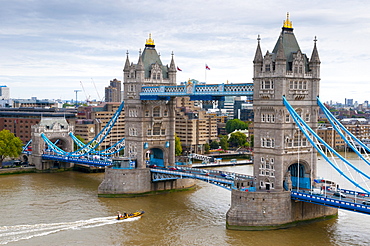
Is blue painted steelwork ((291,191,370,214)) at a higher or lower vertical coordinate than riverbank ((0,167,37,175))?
higher

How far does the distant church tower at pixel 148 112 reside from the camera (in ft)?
268

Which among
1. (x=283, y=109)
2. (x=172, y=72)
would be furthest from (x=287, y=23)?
(x=172, y=72)

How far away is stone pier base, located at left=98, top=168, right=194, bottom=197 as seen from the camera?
3059 inches

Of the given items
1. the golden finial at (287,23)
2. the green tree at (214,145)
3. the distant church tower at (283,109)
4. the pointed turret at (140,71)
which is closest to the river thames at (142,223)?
the distant church tower at (283,109)

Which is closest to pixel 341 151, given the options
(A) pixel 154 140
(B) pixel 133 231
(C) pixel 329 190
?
(A) pixel 154 140

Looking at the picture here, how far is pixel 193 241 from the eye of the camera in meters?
55.4

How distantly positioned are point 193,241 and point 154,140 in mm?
29465

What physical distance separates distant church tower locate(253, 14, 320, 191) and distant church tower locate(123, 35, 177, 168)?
74.6ft

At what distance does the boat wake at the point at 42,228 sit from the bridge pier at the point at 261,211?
41.2 feet

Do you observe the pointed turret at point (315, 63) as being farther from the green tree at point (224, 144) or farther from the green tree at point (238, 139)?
the green tree at point (238, 139)

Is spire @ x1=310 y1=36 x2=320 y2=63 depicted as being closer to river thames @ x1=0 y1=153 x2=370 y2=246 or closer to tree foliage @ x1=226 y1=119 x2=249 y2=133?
river thames @ x1=0 y1=153 x2=370 y2=246

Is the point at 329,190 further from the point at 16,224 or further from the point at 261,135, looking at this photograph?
the point at 16,224

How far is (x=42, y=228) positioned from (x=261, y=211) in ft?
80.0

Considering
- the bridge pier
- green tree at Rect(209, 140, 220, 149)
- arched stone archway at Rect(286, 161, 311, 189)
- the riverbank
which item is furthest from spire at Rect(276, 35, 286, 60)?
green tree at Rect(209, 140, 220, 149)
